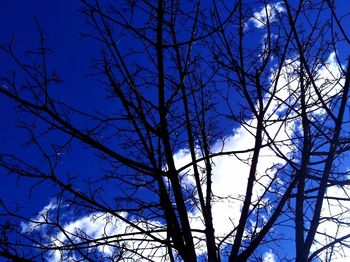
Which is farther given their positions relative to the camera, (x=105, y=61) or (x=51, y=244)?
(x=105, y=61)

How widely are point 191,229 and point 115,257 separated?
81 cm

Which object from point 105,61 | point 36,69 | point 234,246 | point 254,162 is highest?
point 105,61

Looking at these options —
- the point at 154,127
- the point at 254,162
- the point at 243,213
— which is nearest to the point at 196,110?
the point at 154,127

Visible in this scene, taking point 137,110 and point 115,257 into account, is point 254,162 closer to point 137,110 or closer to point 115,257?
point 137,110

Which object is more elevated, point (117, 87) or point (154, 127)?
point (117, 87)

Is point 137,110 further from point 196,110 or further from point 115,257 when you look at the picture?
point 115,257

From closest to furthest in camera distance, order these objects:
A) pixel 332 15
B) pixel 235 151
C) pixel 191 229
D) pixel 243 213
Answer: pixel 332 15 < pixel 243 213 < pixel 191 229 < pixel 235 151

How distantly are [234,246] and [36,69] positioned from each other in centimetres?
200

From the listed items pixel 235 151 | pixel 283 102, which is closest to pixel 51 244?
pixel 235 151

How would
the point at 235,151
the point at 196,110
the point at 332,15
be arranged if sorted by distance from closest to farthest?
the point at 332,15
the point at 235,151
the point at 196,110

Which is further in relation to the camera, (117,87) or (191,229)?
(117,87)

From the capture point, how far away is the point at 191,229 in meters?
3.04

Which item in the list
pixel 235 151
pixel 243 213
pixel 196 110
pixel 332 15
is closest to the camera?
pixel 332 15

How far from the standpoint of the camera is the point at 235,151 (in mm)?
3295
